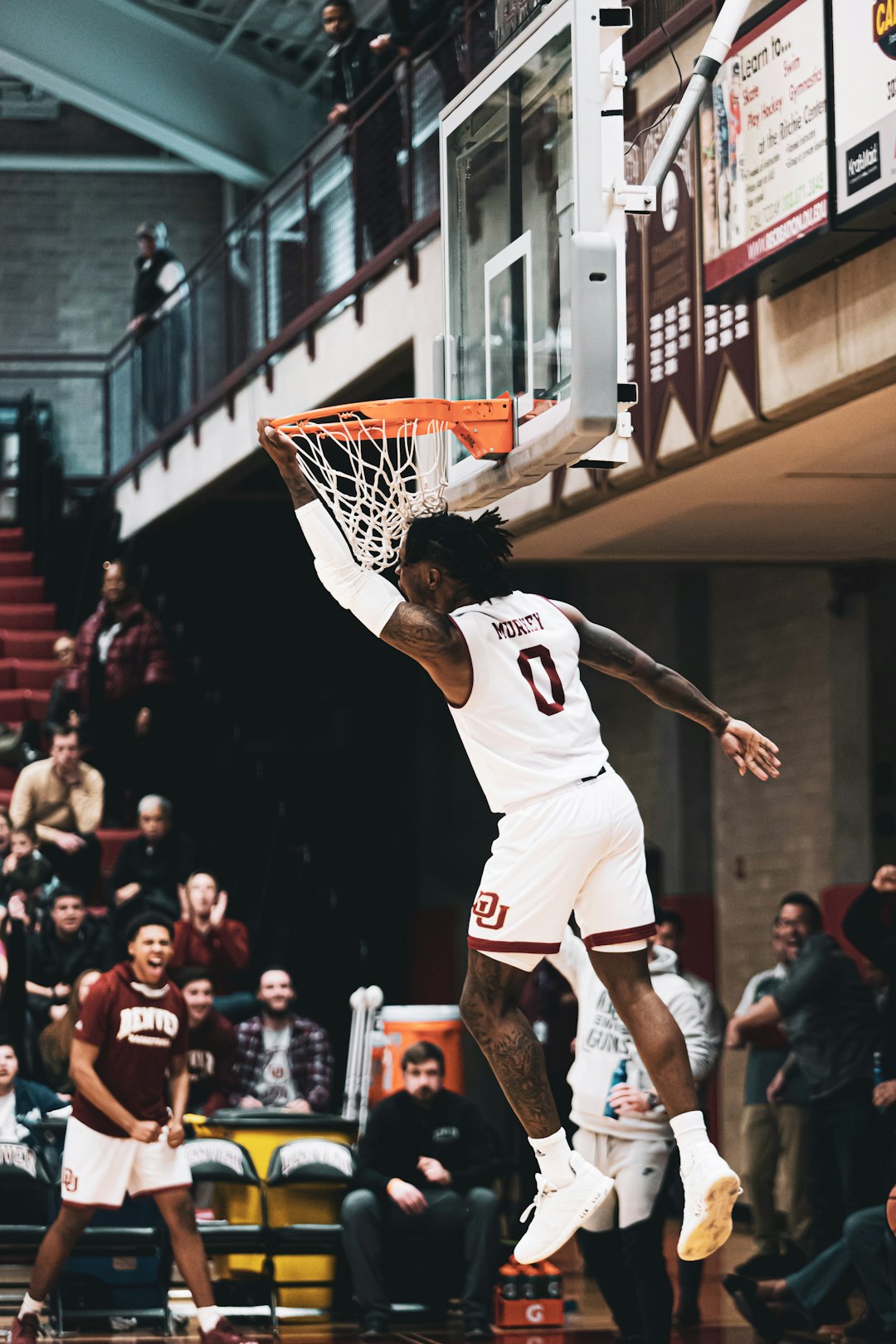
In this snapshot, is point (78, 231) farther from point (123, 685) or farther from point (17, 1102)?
point (17, 1102)

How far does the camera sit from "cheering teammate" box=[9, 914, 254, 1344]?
962cm

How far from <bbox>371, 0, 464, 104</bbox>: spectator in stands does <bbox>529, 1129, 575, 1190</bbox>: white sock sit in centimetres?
790

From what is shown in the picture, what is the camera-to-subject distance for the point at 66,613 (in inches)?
785

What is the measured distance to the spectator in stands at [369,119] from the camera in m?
13.6

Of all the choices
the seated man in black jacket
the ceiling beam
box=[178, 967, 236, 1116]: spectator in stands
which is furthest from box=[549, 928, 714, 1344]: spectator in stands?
the ceiling beam

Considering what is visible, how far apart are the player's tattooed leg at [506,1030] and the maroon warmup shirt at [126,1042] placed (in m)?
4.35

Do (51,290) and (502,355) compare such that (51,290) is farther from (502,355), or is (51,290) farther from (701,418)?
(502,355)

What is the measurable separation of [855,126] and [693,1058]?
4.45 metres

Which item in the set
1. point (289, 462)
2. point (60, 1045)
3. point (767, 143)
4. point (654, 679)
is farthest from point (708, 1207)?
point (60, 1045)

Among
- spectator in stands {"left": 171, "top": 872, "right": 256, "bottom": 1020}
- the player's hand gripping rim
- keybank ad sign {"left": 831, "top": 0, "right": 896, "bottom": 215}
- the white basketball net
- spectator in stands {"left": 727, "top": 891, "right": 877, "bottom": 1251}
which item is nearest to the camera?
the player's hand gripping rim

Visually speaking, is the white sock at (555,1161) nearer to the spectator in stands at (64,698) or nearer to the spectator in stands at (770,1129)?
the spectator in stands at (770,1129)

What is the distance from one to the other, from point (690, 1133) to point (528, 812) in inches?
38.5

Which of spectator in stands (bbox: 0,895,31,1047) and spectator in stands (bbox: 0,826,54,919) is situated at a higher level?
spectator in stands (bbox: 0,826,54,919)

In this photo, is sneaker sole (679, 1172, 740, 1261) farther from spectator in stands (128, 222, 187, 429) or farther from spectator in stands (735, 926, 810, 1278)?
spectator in stands (128, 222, 187, 429)
